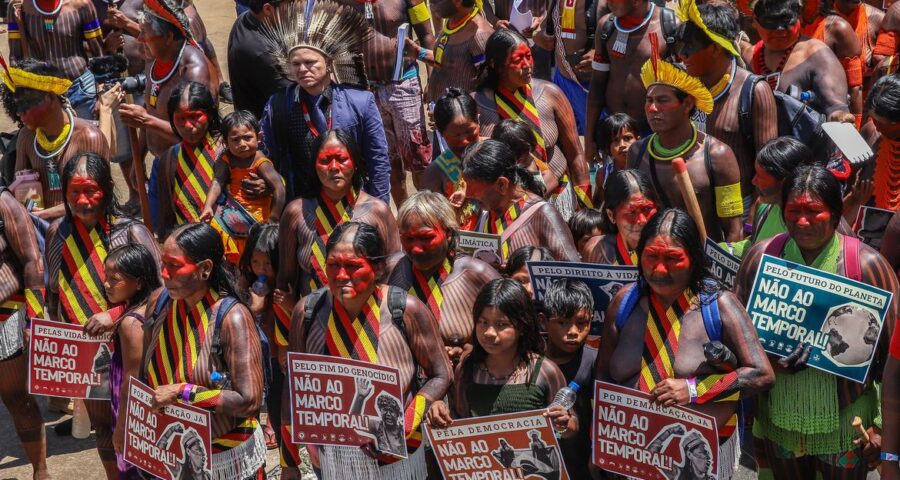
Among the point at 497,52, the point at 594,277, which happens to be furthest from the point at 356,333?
the point at 497,52

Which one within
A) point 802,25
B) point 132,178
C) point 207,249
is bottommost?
point 132,178

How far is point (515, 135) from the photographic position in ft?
22.2

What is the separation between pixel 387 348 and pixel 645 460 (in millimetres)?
1113

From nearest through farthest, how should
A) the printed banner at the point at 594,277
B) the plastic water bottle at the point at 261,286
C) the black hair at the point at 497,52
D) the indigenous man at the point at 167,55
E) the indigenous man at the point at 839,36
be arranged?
the printed banner at the point at 594,277 → the plastic water bottle at the point at 261,286 → the black hair at the point at 497,52 → the indigenous man at the point at 167,55 → the indigenous man at the point at 839,36

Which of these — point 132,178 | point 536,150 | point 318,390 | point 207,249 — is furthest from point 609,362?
point 132,178

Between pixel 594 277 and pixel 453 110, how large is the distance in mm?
1844

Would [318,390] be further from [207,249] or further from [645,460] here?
[645,460]

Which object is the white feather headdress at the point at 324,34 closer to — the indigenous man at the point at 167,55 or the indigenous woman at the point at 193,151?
the indigenous woman at the point at 193,151

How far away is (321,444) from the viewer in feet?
16.2

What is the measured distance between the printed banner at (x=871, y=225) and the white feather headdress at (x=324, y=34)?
3.08 m

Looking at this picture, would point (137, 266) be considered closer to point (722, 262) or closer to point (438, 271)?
point (438, 271)

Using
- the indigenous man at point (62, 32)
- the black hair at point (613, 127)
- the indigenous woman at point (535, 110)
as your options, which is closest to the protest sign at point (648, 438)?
the indigenous woman at point (535, 110)

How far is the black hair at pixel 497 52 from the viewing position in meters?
7.35

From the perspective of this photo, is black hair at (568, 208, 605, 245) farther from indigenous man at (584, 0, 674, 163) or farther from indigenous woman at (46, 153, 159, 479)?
indigenous woman at (46, 153, 159, 479)
